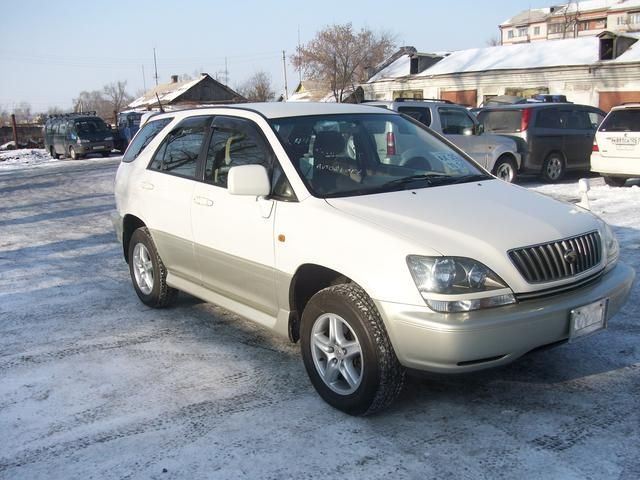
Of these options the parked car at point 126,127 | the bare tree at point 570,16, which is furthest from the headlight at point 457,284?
the bare tree at point 570,16

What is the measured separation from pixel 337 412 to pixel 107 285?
12.3 feet

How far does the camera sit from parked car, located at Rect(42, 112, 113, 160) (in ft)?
84.5

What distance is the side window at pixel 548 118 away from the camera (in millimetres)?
13352

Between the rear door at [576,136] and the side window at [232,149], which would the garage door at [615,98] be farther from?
the side window at [232,149]

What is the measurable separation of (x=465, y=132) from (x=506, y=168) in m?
1.38

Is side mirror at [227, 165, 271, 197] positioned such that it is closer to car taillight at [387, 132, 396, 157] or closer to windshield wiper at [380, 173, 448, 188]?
windshield wiper at [380, 173, 448, 188]

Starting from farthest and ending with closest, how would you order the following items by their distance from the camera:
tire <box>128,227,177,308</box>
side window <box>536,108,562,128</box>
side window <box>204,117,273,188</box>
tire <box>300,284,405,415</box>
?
side window <box>536,108,562,128</box> < tire <box>128,227,177,308</box> < side window <box>204,117,273,188</box> < tire <box>300,284,405,415</box>

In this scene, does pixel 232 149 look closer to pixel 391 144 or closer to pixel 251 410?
pixel 391 144

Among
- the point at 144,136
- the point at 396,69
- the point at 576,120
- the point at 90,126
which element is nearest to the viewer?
the point at 144,136

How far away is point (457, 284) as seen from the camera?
326 centimetres

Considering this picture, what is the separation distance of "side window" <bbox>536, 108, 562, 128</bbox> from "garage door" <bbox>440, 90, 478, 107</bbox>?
21.6 m

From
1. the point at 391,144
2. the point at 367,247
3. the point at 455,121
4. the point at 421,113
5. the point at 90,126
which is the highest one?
the point at 90,126

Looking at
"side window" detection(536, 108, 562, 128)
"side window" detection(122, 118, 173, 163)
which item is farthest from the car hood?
"side window" detection(536, 108, 562, 128)

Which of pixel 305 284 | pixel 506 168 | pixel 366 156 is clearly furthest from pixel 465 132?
pixel 305 284
